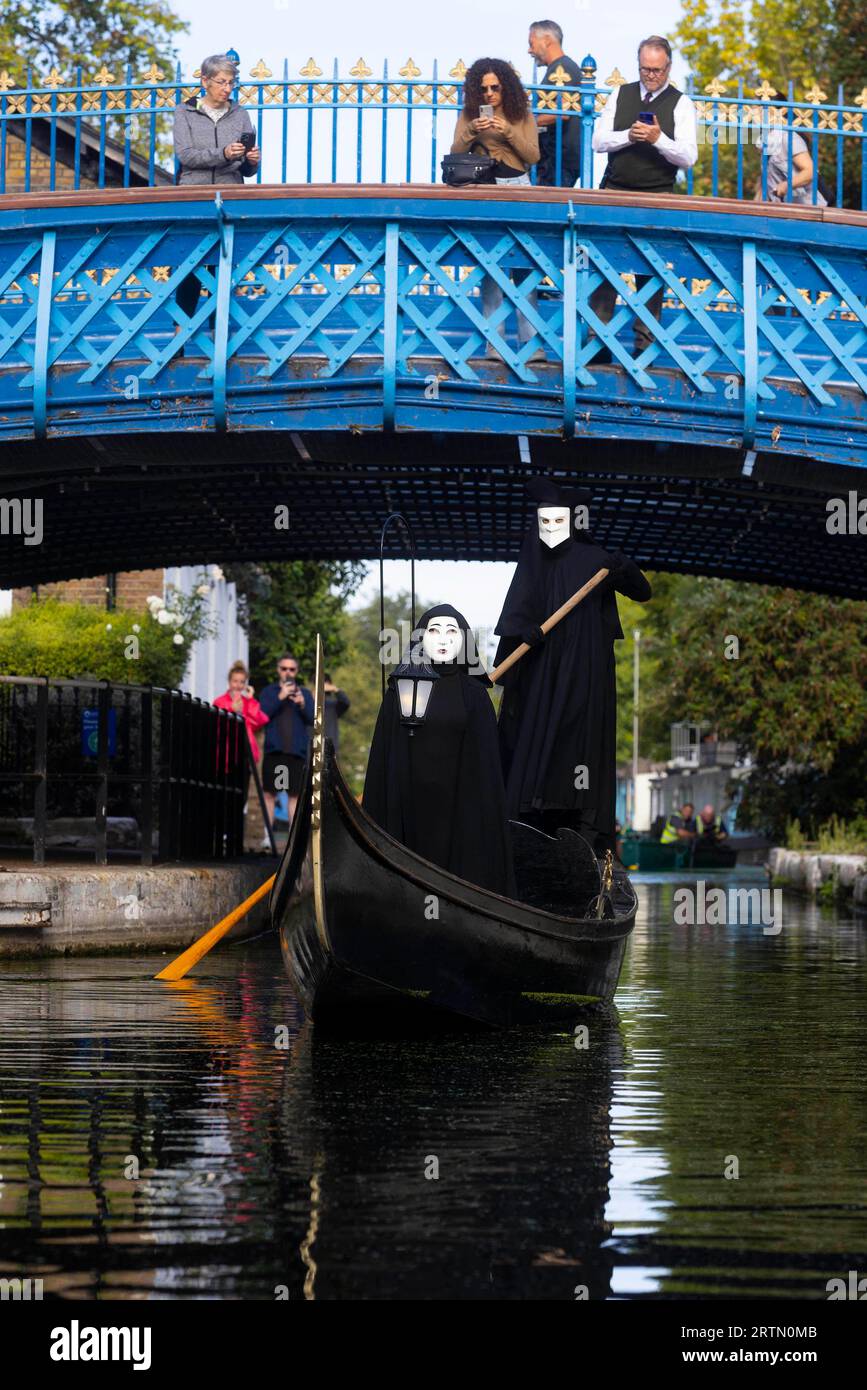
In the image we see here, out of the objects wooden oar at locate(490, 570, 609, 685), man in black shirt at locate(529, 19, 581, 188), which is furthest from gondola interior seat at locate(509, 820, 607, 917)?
man in black shirt at locate(529, 19, 581, 188)

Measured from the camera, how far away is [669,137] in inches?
599

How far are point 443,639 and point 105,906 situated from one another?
6.03 m

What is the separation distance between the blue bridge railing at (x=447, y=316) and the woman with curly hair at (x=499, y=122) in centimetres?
30

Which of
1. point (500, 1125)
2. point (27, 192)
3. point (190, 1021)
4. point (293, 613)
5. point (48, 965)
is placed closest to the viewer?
point (500, 1125)

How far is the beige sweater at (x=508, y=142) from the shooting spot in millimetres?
15250

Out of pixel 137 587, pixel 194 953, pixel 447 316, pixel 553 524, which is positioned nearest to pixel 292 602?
pixel 137 587

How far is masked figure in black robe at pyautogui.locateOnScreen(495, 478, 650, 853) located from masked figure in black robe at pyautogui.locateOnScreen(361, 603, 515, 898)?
1.45 m

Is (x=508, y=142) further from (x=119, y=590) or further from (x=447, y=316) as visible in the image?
(x=119, y=590)

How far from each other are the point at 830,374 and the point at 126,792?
343 inches

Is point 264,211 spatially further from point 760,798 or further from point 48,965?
point 760,798

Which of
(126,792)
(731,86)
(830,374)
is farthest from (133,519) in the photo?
(731,86)

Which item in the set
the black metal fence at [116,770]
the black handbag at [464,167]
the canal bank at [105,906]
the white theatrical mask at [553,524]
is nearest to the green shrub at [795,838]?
the black metal fence at [116,770]

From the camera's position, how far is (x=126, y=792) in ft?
70.8

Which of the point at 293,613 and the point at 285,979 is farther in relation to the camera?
the point at 293,613
